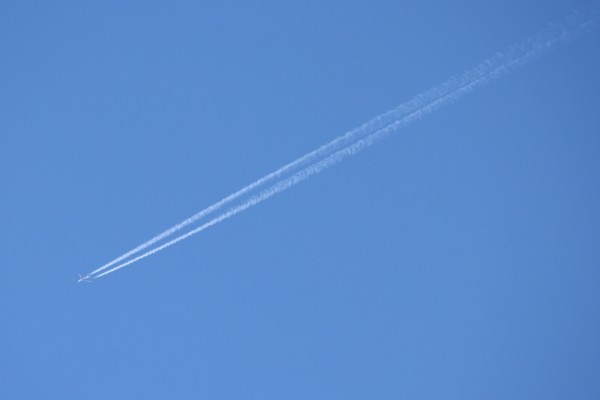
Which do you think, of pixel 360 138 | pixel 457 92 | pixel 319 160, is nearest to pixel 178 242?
pixel 319 160

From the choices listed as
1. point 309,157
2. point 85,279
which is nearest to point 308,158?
point 309,157

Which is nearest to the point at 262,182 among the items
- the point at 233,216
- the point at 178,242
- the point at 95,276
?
the point at 233,216

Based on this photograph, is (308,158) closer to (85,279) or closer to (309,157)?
(309,157)

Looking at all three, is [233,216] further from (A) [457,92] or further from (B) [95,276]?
(A) [457,92]

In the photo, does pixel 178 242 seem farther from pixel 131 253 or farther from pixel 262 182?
pixel 262 182

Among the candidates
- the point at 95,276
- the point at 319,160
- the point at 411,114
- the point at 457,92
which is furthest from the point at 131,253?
the point at 457,92

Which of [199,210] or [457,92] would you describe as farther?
[199,210]

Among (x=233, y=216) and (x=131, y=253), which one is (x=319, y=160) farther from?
(x=131, y=253)
